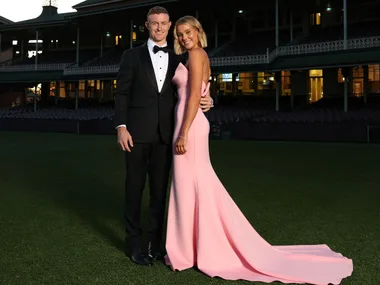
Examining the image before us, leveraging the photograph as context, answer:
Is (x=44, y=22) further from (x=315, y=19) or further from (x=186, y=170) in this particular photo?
(x=186, y=170)

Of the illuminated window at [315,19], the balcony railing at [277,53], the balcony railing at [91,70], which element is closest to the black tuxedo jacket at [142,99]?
the balcony railing at [277,53]

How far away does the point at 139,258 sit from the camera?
340 centimetres

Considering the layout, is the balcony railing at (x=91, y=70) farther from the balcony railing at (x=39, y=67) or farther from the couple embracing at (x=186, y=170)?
the couple embracing at (x=186, y=170)

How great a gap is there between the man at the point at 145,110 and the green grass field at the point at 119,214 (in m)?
0.46

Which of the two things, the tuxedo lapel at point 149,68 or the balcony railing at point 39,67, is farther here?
A: the balcony railing at point 39,67

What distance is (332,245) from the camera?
391 centimetres

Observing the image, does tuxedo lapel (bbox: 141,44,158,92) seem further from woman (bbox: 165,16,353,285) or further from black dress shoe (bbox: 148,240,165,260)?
black dress shoe (bbox: 148,240,165,260)

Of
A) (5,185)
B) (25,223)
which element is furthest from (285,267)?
(5,185)

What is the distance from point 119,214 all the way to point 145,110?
7.74ft

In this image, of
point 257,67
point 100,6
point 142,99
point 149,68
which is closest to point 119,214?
point 142,99

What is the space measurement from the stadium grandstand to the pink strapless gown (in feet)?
50.0

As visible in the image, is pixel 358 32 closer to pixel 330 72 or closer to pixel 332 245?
pixel 330 72

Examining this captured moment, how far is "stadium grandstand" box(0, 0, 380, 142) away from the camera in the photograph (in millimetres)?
20250

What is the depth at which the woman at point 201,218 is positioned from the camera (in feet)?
10.3
